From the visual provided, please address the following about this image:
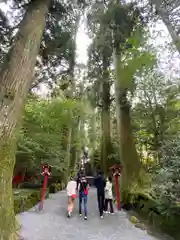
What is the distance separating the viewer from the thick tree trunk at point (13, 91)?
13.3 ft

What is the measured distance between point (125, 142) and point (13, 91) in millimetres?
7611

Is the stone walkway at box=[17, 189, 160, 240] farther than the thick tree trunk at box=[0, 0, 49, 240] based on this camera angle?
Yes

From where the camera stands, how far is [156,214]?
25.7 ft

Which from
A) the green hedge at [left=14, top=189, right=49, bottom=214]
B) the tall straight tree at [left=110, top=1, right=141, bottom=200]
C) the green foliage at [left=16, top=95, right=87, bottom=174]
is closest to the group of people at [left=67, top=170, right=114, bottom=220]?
the green hedge at [left=14, top=189, right=49, bottom=214]

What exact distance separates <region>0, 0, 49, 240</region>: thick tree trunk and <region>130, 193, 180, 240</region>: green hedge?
453 centimetres

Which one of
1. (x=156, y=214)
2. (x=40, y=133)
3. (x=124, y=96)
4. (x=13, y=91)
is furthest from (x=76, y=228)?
(x=124, y=96)

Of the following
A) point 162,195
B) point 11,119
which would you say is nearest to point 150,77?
point 162,195

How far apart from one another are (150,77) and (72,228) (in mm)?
10617

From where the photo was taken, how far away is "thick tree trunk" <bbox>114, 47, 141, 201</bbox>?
10516 millimetres

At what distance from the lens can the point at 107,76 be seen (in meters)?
16.0

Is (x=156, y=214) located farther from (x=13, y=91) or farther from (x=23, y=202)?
(x=13, y=91)

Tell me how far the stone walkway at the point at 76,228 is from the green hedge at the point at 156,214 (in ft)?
2.71

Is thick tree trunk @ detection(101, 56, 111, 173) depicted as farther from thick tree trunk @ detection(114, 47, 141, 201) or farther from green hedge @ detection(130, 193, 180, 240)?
green hedge @ detection(130, 193, 180, 240)

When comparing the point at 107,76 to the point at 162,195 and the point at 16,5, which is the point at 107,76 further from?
the point at 162,195
